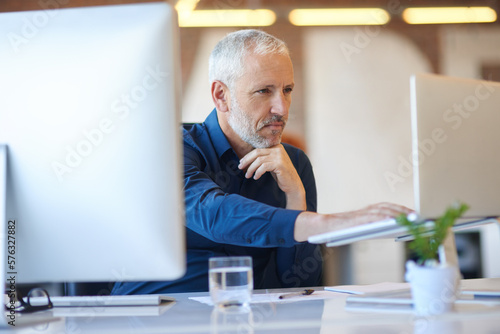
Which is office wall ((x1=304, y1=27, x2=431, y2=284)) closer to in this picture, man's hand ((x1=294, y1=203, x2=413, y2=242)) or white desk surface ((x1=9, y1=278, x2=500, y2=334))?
man's hand ((x1=294, y1=203, x2=413, y2=242))

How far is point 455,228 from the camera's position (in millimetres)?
1117

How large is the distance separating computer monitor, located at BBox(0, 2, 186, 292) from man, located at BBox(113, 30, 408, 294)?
477mm

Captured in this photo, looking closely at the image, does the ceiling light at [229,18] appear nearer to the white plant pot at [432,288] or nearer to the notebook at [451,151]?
the notebook at [451,151]

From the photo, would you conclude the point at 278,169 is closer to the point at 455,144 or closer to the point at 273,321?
the point at 455,144

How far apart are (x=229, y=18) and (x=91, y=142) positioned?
3297 millimetres

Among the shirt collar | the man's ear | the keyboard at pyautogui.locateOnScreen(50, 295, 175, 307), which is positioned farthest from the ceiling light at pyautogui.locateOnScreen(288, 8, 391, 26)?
the keyboard at pyautogui.locateOnScreen(50, 295, 175, 307)

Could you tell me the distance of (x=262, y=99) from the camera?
5.94ft

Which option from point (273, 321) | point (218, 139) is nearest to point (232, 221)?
point (273, 321)

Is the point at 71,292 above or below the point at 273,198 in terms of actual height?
below

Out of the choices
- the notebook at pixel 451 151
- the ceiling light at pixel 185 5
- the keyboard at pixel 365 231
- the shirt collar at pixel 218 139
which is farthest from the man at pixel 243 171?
the ceiling light at pixel 185 5

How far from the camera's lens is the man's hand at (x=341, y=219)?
1.05 metres

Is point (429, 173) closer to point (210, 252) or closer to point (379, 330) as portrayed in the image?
point (379, 330)

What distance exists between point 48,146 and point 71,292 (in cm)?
76

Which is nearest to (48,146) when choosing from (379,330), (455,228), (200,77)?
(379,330)
